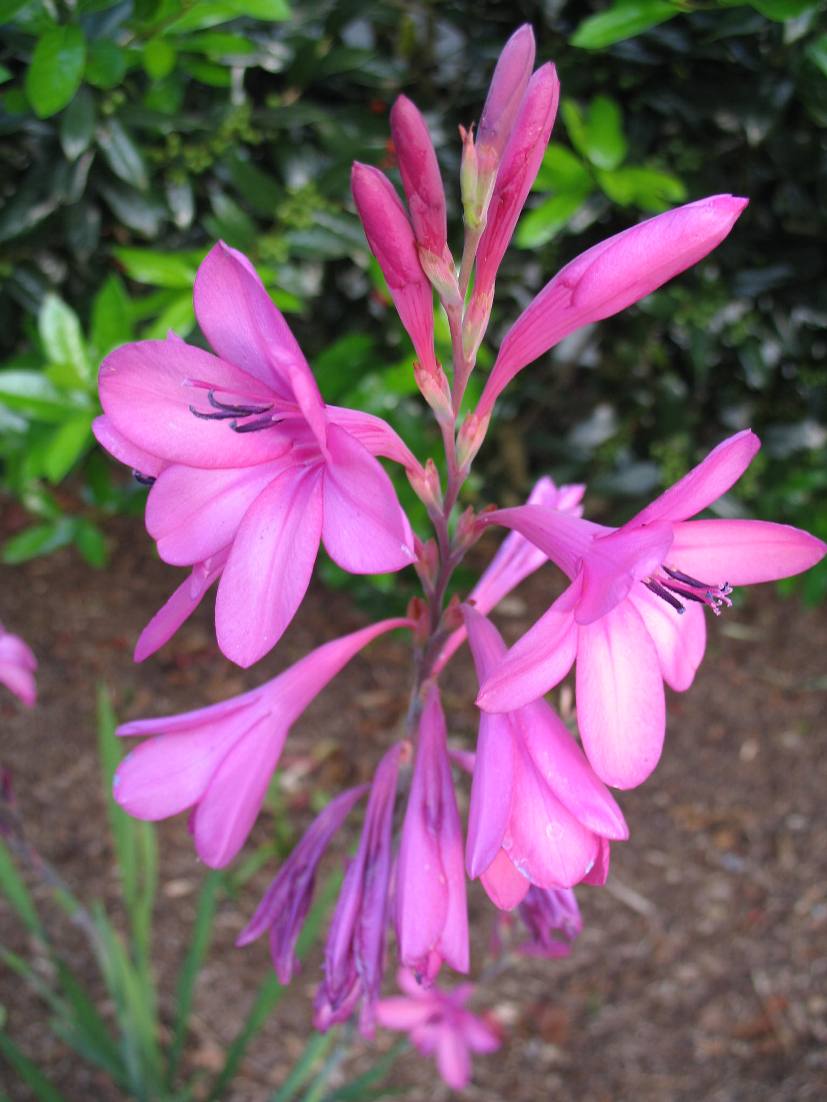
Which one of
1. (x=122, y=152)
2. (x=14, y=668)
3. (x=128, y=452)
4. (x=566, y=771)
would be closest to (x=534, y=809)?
(x=566, y=771)

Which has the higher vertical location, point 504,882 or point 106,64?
point 106,64

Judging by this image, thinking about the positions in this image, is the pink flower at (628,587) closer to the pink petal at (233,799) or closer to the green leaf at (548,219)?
the pink petal at (233,799)

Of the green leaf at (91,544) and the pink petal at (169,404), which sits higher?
the pink petal at (169,404)

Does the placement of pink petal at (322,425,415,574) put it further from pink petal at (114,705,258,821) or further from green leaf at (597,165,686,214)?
green leaf at (597,165,686,214)

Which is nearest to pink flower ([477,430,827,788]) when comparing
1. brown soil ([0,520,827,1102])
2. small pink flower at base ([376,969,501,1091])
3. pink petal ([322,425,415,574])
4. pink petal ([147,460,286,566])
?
pink petal ([322,425,415,574])

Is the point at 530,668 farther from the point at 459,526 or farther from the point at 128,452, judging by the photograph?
the point at 128,452

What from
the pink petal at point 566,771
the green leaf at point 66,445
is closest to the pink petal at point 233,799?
the pink petal at point 566,771

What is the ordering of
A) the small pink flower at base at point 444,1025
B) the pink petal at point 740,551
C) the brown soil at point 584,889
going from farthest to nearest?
Answer: the brown soil at point 584,889, the small pink flower at base at point 444,1025, the pink petal at point 740,551
